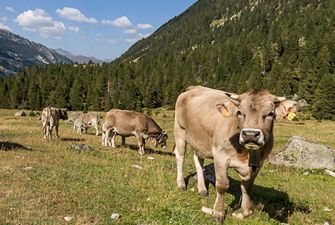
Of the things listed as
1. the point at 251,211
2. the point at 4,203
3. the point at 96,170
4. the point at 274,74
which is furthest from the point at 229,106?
the point at 274,74

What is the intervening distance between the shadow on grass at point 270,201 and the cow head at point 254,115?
2858 millimetres

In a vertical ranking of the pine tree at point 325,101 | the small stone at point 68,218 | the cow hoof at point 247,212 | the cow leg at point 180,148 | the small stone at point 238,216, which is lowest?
the pine tree at point 325,101

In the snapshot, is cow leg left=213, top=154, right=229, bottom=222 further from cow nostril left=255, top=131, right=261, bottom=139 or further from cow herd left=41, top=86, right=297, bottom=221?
cow nostril left=255, top=131, right=261, bottom=139

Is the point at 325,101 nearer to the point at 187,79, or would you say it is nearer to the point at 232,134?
the point at 187,79

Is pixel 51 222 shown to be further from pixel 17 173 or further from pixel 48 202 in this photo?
pixel 17 173

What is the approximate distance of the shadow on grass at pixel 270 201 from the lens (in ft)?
39.0

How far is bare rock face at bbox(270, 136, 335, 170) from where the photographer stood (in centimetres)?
2512

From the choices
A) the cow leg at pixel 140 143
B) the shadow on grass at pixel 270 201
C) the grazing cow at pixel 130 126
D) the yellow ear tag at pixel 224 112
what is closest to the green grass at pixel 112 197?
the shadow on grass at pixel 270 201

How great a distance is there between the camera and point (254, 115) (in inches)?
361

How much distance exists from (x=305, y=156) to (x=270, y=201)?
13.0m

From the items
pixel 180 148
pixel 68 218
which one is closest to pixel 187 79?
pixel 180 148

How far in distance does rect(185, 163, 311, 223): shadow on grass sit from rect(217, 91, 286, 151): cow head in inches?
113

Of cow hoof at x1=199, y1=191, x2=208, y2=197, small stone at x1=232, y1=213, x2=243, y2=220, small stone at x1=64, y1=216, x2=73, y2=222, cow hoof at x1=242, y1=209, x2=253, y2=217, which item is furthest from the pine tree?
small stone at x1=64, y1=216, x2=73, y2=222

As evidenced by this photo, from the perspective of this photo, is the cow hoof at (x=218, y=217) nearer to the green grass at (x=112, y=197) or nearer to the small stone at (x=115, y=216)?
the green grass at (x=112, y=197)
